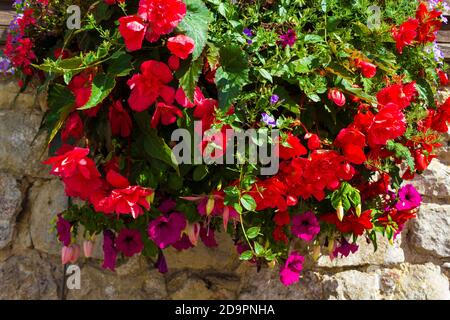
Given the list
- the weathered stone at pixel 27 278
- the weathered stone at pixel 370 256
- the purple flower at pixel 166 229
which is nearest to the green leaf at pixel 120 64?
the purple flower at pixel 166 229

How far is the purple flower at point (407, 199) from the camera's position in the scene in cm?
173

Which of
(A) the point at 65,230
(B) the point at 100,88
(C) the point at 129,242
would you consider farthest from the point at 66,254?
(B) the point at 100,88

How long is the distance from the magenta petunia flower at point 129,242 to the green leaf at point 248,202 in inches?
13.5

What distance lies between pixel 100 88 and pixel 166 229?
41cm

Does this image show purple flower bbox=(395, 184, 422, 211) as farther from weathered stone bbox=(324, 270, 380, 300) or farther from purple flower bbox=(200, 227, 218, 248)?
purple flower bbox=(200, 227, 218, 248)

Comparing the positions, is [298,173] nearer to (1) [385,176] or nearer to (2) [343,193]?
(2) [343,193]

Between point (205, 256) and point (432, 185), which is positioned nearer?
point (205, 256)

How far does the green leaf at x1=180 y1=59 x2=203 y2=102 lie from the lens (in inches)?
51.1

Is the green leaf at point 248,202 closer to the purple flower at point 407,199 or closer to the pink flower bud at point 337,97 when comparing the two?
the pink flower bud at point 337,97

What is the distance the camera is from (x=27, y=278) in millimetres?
1866

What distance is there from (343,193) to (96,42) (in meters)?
0.79

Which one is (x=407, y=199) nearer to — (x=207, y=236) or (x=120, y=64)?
(x=207, y=236)
